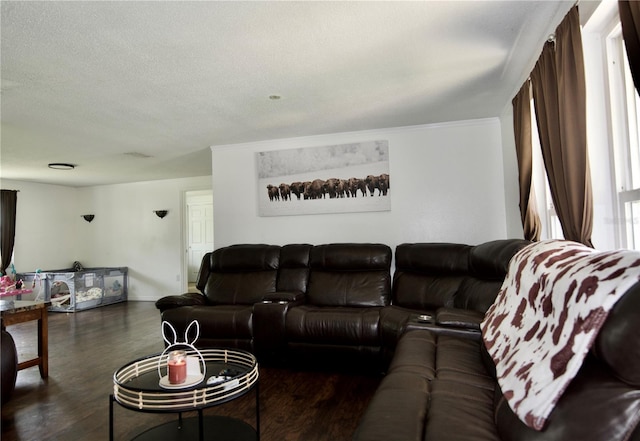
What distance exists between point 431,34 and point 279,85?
1.17 m

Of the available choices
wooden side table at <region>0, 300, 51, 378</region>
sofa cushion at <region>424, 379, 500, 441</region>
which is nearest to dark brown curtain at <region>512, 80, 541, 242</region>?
sofa cushion at <region>424, 379, 500, 441</region>

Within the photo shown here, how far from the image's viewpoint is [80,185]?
714 cm

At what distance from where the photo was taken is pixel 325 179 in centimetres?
412

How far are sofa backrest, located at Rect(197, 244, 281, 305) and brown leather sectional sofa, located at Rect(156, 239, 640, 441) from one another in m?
0.01

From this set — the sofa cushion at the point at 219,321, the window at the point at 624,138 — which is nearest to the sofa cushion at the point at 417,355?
the window at the point at 624,138

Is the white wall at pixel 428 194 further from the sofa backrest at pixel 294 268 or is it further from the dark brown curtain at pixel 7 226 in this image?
the dark brown curtain at pixel 7 226

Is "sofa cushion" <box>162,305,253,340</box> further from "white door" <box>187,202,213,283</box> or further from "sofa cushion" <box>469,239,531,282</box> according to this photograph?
"white door" <box>187,202,213,283</box>

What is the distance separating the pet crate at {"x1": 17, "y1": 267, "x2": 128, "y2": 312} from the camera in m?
5.89

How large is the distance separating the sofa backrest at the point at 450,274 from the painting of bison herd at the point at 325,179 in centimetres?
79

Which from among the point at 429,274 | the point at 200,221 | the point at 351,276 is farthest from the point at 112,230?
the point at 429,274

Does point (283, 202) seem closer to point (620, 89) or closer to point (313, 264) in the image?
point (313, 264)

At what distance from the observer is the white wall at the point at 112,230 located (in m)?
6.52

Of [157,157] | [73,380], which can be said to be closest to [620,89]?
[73,380]

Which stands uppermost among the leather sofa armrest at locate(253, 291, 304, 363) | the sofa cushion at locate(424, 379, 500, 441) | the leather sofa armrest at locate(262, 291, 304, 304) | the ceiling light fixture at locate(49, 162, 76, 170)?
the ceiling light fixture at locate(49, 162, 76, 170)
